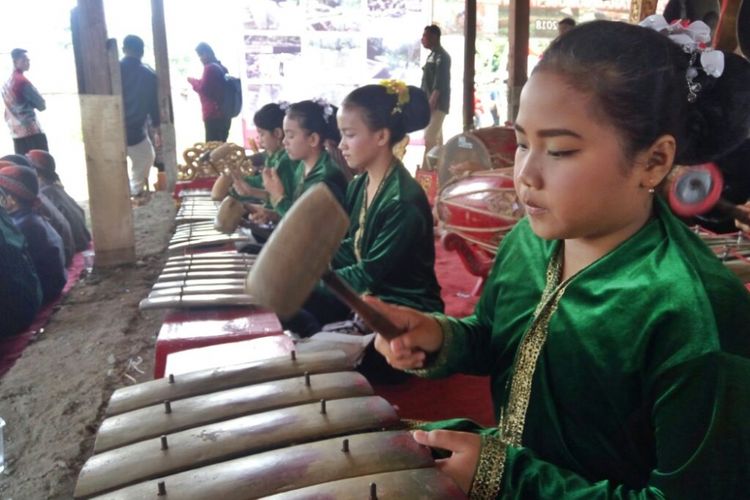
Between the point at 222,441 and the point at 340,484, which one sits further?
the point at 222,441

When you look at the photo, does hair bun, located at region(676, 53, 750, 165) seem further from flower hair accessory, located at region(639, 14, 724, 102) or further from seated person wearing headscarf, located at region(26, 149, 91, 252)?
seated person wearing headscarf, located at region(26, 149, 91, 252)

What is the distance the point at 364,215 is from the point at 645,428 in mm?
1760

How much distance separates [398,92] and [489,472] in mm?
1915

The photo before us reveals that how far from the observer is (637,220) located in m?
1.17

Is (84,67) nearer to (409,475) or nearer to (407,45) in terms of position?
(409,475)

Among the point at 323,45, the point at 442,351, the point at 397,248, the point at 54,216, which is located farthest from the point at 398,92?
the point at 323,45

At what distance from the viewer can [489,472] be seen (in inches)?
45.1

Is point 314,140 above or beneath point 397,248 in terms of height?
above

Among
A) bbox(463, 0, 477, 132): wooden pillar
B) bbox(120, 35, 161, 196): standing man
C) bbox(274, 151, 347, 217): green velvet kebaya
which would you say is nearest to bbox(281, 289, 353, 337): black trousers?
bbox(274, 151, 347, 217): green velvet kebaya

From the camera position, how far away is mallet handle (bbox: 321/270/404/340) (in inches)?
43.1

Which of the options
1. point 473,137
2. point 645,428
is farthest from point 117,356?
point 473,137

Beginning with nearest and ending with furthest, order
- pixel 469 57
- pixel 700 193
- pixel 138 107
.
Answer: pixel 700 193 < pixel 469 57 < pixel 138 107

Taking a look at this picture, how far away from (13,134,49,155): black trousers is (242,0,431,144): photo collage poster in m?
3.10

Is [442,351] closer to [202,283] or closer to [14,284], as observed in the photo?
[202,283]
